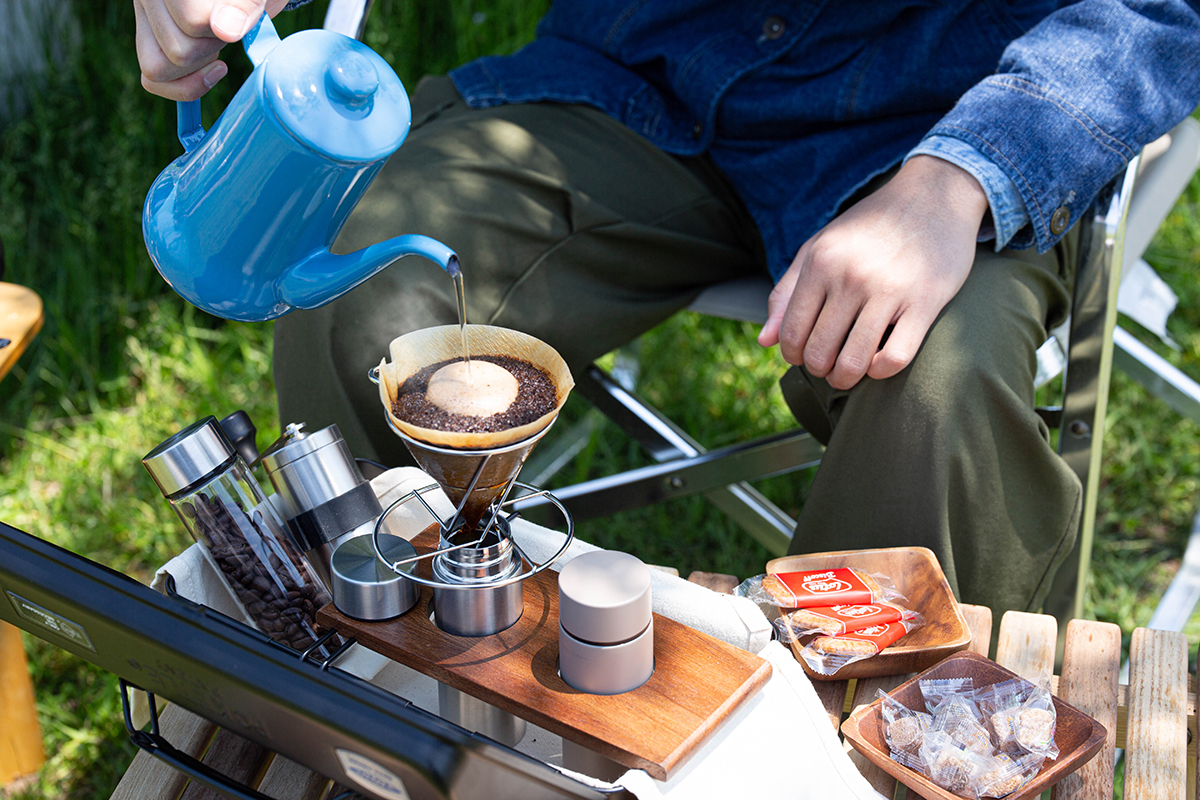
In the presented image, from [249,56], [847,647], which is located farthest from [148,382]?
[847,647]

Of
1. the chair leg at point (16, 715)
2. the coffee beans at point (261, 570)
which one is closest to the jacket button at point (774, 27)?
the coffee beans at point (261, 570)

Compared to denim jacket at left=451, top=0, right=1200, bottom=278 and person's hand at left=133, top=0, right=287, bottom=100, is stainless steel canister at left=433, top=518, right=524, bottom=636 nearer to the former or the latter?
person's hand at left=133, top=0, right=287, bottom=100

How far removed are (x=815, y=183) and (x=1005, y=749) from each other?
0.83 m

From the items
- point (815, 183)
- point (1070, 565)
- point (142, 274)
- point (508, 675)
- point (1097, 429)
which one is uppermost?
point (815, 183)

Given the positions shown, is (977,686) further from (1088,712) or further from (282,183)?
(282,183)

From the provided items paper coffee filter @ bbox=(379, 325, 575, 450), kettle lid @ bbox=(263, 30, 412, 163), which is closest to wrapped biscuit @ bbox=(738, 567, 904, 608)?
paper coffee filter @ bbox=(379, 325, 575, 450)

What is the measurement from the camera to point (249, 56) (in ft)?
3.01

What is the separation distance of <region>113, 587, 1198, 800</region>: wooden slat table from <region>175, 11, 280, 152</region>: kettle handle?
0.57 meters

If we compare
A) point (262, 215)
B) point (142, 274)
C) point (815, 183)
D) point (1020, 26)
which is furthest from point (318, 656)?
point (142, 274)

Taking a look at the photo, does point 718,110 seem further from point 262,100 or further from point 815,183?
point 262,100

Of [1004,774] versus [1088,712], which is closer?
[1004,774]

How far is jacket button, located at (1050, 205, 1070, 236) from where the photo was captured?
49.9 inches

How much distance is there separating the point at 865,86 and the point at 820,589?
2.42ft

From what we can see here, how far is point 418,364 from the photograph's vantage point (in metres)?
0.90
